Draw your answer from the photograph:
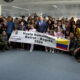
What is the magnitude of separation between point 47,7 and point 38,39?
12.4ft

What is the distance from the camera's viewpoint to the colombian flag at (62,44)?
19.4ft

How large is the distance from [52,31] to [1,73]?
320cm

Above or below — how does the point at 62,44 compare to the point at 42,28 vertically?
below

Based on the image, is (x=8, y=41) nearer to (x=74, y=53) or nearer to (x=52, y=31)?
(x=52, y=31)

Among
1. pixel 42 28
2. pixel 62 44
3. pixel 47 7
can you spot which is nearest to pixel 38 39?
pixel 42 28

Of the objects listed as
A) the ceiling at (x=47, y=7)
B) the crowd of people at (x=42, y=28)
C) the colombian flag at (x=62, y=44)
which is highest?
the ceiling at (x=47, y=7)

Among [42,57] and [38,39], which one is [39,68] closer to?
[42,57]

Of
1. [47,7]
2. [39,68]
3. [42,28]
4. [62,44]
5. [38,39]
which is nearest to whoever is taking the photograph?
[39,68]

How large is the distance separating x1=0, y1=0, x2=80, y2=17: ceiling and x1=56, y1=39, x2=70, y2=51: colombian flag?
147 inches

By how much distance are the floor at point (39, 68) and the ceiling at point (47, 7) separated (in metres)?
4.64

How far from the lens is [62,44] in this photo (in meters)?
5.97

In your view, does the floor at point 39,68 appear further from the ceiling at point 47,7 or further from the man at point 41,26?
the ceiling at point 47,7

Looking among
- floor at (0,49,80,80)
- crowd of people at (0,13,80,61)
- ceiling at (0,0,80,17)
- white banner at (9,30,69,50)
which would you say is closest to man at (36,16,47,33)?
crowd of people at (0,13,80,61)

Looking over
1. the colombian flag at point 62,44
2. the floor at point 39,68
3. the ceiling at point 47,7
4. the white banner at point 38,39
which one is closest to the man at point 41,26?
the white banner at point 38,39
